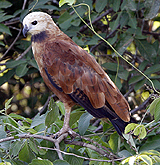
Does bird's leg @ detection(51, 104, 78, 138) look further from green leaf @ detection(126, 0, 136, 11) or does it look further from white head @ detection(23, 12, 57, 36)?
green leaf @ detection(126, 0, 136, 11)

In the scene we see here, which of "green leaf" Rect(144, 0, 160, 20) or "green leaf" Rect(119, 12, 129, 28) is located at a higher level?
"green leaf" Rect(144, 0, 160, 20)

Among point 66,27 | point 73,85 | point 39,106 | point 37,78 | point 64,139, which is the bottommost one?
point 39,106

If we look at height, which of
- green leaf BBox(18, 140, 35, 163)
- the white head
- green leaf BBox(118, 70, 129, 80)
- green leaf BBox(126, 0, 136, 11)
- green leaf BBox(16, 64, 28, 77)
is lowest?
green leaf BBox(118, 70, 129, 80)

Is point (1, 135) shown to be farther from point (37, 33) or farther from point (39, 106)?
point (39, 106)

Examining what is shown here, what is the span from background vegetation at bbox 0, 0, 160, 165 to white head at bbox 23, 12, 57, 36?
361mm

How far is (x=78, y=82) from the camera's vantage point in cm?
192

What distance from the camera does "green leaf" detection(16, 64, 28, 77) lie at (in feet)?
8.34

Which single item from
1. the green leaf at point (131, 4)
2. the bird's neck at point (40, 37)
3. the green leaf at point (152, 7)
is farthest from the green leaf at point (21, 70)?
the green leaf at point (152, 7)

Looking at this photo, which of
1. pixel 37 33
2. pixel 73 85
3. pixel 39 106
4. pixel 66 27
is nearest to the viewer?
pixel 73 85

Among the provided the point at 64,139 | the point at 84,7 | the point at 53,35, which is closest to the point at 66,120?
the point at 64,139

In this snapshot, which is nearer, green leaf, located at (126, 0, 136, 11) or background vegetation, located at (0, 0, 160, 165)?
background vegetation, located at (0, 0, 160, 165)

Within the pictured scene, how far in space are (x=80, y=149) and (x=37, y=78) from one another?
1482 mm

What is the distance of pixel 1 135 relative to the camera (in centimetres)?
151

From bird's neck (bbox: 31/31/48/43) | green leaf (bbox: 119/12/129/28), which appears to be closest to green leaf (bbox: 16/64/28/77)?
bird's neck (bbox: 31/31/48/43)
